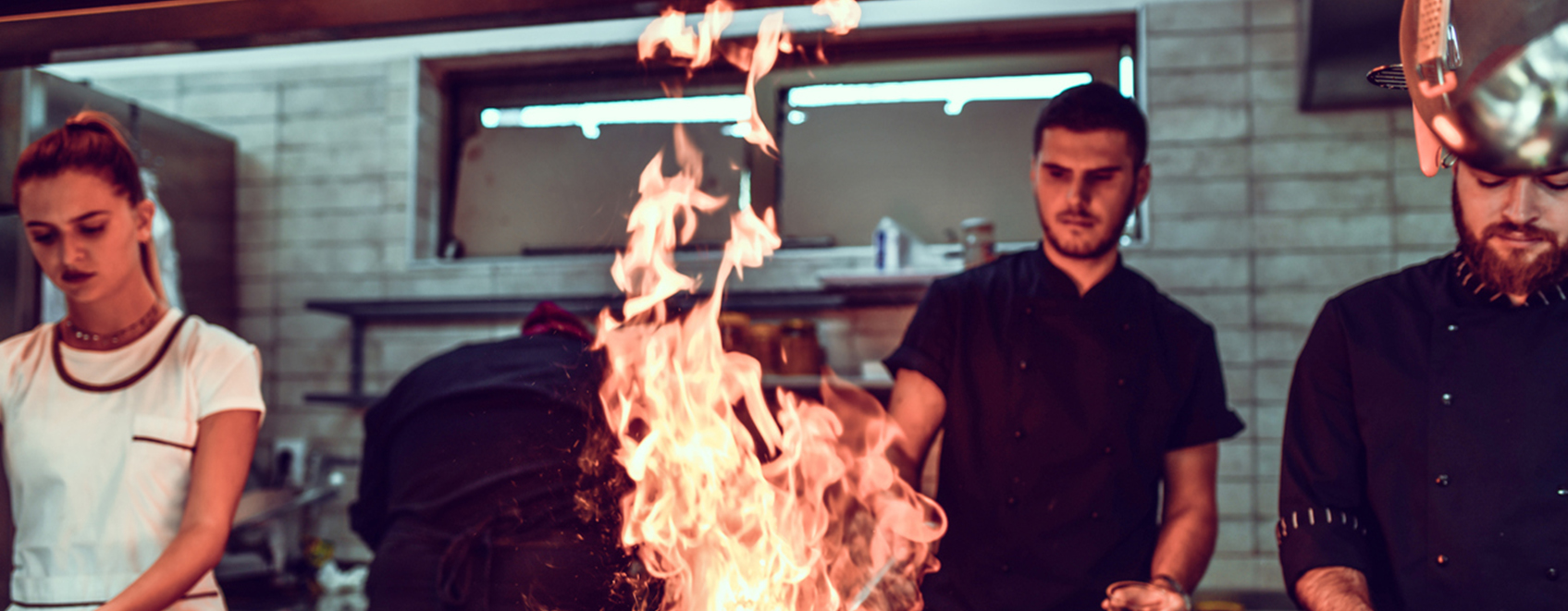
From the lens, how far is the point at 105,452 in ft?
4.63

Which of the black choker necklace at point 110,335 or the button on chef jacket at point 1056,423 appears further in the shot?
the button on chef jacket at point 1056,423

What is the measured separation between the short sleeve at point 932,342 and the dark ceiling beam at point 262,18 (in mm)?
833

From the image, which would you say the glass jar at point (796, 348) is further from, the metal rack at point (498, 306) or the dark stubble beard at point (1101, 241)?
the dark stubble beard at point (1101, 241)

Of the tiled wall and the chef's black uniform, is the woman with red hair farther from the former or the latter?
the tiled wall

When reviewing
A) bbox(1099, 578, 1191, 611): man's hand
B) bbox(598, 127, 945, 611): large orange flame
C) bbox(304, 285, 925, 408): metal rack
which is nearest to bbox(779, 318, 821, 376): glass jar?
bbox(304, 285, 925, 408): metal rack

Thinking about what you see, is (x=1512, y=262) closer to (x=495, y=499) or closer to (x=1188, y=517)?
(x=1188, y=517)

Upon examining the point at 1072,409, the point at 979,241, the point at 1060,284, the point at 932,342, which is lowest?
the point at 1072,409

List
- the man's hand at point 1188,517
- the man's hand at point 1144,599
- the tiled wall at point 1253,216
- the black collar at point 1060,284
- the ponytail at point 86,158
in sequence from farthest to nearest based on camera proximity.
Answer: the tiled wall at point 1253,216 → the black collar at point 1060,284 → the man's hand at point 1188,517 → the ponytail at point 86,158 → the man's hand at point 1144,599

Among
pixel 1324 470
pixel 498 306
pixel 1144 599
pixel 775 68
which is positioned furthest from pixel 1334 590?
pixel 498 306

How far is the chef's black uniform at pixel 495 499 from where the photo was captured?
150 centimetres

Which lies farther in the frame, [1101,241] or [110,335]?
[1101,241]

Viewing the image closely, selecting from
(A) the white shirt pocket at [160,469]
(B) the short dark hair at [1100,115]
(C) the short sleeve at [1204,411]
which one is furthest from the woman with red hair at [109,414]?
(C) the short sleeve at [1204,411]

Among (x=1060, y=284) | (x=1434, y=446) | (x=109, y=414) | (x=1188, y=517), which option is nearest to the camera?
(x=1434, y=446)

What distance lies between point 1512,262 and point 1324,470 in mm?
382
